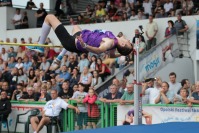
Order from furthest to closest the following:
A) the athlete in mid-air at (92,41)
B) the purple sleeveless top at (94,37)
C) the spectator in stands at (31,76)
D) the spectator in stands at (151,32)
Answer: the spectator in stands at (151,32) → the spectator in stands at (31,76) → the purple sleeveless top at (94,37) → the athlete in mid-air at (92,41)

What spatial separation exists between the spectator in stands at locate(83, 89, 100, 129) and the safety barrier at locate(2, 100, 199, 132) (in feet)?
0.27

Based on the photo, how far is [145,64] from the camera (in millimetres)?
13617

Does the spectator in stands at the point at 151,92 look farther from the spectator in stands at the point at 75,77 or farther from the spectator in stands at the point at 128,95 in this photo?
the spectator in stands at the point at 75,77

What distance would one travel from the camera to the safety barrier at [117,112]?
10391 millimetres

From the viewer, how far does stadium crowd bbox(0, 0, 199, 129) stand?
11.2m

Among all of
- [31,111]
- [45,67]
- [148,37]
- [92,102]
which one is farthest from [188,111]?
[45,67]

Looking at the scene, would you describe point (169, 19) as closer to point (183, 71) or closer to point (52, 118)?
point (183, 71)

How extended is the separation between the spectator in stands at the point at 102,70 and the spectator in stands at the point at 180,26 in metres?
2.26

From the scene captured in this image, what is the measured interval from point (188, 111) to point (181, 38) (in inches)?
184

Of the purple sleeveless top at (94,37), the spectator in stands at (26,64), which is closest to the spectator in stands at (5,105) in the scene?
the spectator in stands at (26,64)

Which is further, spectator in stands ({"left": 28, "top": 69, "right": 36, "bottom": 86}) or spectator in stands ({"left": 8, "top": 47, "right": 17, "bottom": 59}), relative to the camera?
spectator in stands ({"left": 8, "top": 47, "right": 17, "bottom": 59})

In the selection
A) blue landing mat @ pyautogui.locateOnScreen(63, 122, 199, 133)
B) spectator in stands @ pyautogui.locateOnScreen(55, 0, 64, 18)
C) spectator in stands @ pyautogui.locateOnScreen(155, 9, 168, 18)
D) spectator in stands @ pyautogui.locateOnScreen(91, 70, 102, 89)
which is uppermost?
spectator in stands @ pyautogui.locateOnScreen(55, 0, 64, 18)

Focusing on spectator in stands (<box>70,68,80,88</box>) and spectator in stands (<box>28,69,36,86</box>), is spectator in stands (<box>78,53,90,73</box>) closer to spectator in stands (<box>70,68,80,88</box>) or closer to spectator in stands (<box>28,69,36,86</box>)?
spectator in stands (<box>70,68,80,88</box>)

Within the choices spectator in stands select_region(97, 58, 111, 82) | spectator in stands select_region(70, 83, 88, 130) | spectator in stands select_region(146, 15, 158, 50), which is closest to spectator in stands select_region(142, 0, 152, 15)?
spectator in stands select_region(146, 15, 158, 50)
